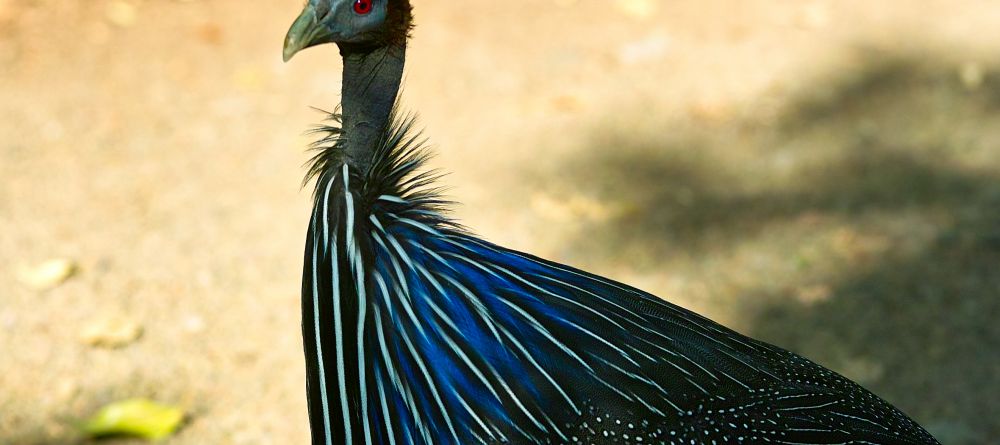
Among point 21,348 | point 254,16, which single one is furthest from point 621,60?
Result: point 21,348

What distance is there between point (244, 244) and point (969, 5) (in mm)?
4046

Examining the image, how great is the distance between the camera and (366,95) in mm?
2131

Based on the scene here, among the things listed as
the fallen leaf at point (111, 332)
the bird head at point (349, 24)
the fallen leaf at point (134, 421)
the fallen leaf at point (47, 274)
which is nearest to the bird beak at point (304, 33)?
the bird head at point (349, 24)

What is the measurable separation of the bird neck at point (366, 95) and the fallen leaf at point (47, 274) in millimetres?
2317

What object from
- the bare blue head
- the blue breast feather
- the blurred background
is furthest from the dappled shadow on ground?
the bare blue head

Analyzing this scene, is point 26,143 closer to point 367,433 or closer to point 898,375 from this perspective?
point 367,433

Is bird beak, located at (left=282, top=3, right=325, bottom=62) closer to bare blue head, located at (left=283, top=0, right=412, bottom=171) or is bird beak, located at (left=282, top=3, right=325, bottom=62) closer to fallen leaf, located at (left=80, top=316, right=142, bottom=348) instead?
bare blue head, located at (left=283, top=0, right=412, bottom=171)

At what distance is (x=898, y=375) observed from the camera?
3529 millimetres

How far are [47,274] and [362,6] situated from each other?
8.24 feet

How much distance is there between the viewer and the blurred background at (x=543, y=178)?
363 centimetres

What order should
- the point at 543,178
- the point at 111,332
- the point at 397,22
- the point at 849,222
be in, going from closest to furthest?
1. the point at 397,22
2. the point at 111,332
3. the point at 849,222
4. the point at 543,178

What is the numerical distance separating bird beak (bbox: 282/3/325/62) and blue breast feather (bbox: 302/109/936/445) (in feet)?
0.84

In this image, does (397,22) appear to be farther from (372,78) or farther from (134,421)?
(134,421)

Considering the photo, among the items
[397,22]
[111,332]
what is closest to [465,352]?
[397,22]
